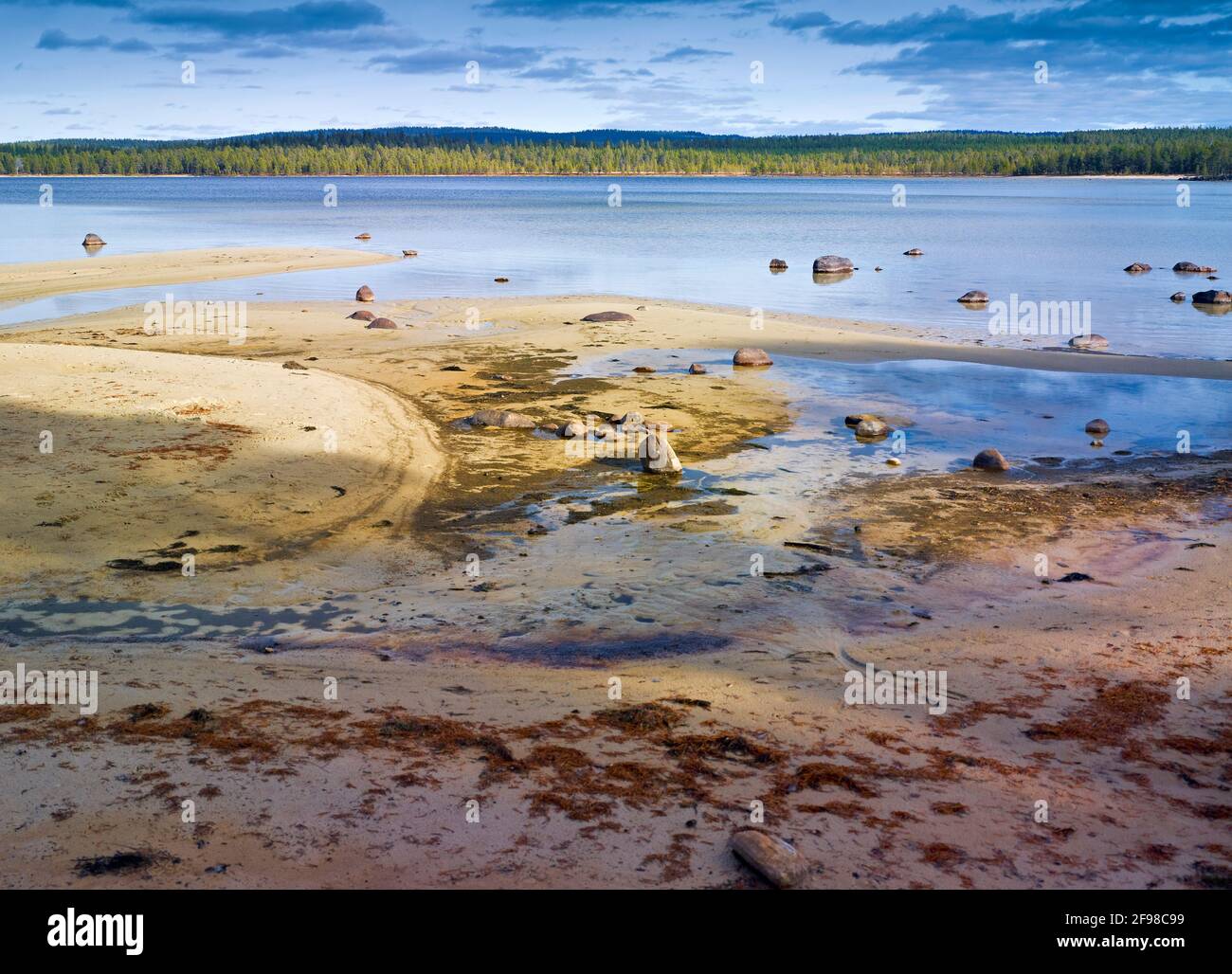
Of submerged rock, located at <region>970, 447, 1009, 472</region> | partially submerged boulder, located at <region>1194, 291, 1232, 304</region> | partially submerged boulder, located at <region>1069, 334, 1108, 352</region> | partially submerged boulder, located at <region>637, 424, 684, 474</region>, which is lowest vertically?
submerged rock, located at <region>970, 447, 1009, 472</region>

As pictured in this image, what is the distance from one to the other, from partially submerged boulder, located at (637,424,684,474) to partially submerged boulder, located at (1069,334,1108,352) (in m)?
13.4

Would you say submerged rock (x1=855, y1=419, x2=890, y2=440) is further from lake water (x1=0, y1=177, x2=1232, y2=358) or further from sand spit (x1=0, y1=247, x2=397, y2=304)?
sand spit (x1=0, y1=247, x2=397, y2=304)

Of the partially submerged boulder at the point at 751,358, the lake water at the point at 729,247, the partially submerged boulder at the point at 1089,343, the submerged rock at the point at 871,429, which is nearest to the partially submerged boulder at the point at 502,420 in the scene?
the submerged rock at the point at 871,429

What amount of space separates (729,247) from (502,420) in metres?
40.2

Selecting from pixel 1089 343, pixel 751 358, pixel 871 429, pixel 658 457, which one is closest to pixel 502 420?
pixel 658 457

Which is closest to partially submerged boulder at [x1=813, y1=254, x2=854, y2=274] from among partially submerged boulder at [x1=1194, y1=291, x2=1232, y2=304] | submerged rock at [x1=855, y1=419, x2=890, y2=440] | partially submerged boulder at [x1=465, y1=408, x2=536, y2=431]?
partially submerged boulder at [x1=1194, y1=291, x2=1232, y2=304]

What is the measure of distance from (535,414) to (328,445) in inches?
136

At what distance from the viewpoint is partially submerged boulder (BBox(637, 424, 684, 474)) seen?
1214cm

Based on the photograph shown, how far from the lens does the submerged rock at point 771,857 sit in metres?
4.21

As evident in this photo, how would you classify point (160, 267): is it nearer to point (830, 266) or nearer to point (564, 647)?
point (830, 266)

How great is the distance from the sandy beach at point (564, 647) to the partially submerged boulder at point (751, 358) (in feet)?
12.2

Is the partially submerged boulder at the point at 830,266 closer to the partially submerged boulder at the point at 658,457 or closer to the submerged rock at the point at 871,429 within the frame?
the submerged rock at the point at 871,429

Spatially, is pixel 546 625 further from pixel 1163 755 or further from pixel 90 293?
pixel 90 293
